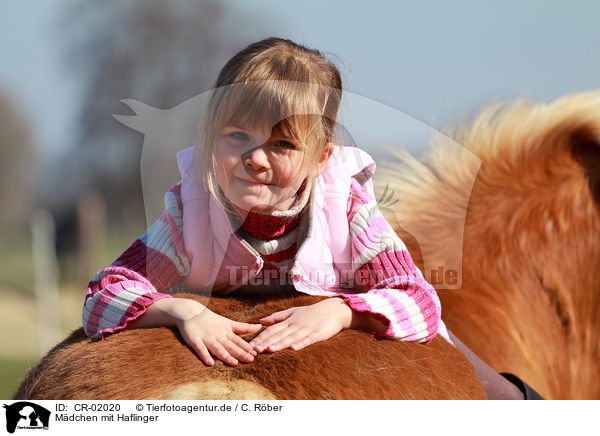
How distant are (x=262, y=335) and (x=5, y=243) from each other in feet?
2.77

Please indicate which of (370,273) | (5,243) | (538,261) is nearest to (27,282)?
(5,243)

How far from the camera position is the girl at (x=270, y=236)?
74 cm

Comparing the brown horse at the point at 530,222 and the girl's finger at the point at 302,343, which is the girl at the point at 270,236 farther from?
the brown horse at the point at 530,222

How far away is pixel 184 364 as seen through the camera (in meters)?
0.68

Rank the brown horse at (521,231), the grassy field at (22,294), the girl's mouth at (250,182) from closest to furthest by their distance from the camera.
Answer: the girl's mouth at (250,182) < the brown horse at (521,231) < the grassy field at (22,294)

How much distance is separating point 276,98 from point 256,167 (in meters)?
0.09

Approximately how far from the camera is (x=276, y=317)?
74 cm

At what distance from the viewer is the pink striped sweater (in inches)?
29.5

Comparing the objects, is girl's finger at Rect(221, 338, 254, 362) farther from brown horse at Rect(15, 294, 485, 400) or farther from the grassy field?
the grassy field

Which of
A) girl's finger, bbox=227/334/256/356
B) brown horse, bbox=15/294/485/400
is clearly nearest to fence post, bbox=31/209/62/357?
brown horse, bbox=15/294/485/400

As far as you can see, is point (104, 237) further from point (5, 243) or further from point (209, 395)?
point (209, 395)
